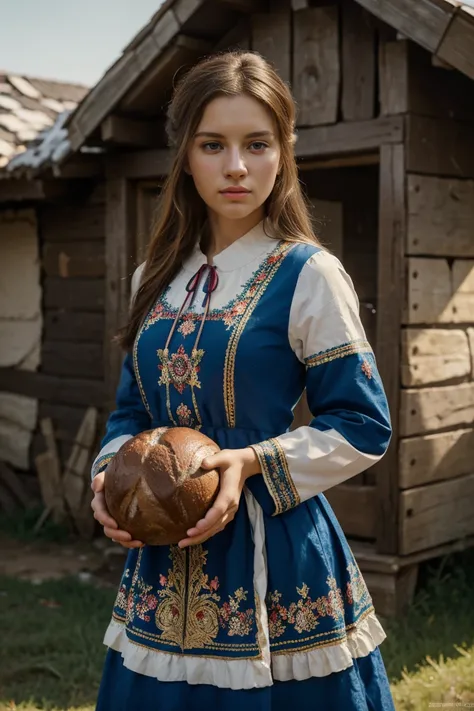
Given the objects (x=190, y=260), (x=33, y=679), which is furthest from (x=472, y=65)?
(x=33, y=679)

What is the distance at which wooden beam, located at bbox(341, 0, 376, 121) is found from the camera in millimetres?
4902

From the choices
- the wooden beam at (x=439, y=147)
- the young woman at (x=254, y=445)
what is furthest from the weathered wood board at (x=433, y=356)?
the young woman at (x=254, y=445)

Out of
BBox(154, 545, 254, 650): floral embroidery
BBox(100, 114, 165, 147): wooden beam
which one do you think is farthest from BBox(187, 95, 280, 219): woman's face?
BBox(100, 114, 165, 147): wooden beam

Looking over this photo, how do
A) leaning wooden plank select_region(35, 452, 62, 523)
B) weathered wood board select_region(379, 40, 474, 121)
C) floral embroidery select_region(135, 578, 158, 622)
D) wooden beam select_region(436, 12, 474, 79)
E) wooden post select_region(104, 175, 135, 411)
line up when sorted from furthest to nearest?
leaning wooden plank select_region(35, 452, 62, 523)
wooden post select_region(104, 175, 135, 411)
weathered wood board select_region(379, 40, 474, 121)
wooden beam select_region(436, 12, 474, 79)
floral embroidery select_region(135, 578, 158, 622)

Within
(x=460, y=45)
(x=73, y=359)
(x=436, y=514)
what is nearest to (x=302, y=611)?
(x=460, y=45)

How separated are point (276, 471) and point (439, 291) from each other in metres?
3.19

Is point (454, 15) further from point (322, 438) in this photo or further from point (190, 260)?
point (322, 438)

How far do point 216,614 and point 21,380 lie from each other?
5.55 meters

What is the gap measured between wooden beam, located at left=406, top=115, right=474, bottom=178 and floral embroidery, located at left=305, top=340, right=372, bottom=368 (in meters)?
2.87

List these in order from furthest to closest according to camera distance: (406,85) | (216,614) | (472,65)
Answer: (406,85), (472,65), (216,614)

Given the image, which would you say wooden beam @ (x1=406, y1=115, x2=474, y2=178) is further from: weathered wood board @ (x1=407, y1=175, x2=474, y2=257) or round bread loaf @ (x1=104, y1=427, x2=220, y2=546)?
round bread loaf @ (x1=104, y1=427, x2=220, y2=546)

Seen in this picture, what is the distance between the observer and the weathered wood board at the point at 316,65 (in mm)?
5039

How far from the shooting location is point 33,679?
4.34 m

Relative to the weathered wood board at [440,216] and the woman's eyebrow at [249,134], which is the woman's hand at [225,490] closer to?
the woman's eyebrow at [249,134]
